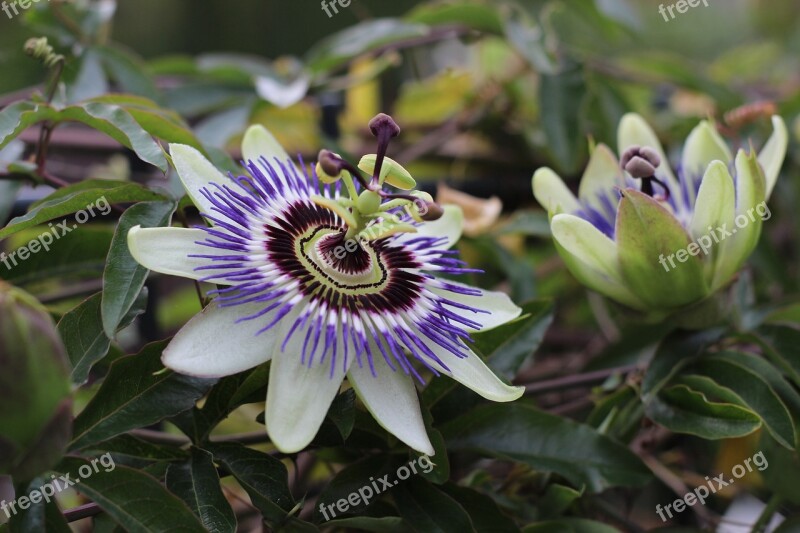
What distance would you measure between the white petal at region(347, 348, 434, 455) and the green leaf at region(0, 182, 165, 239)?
26 cm

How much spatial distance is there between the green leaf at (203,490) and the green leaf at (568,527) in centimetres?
29

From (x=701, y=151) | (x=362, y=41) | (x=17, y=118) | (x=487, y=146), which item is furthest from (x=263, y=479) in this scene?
(x=487, y=146)

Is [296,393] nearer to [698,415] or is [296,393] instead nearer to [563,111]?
[698,415]

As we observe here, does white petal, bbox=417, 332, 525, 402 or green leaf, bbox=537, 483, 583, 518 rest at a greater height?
white petal, bbox=417, 332, 525, 402

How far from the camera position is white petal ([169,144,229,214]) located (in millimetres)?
659

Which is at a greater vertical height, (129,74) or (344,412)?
(129,74)

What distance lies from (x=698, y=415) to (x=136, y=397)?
50cm

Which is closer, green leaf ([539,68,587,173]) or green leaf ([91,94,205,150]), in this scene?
green leaf ([91,94,205,150])

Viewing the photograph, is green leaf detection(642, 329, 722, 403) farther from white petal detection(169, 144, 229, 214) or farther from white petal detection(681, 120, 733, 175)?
white petal detection(169, 144, 229, 214)

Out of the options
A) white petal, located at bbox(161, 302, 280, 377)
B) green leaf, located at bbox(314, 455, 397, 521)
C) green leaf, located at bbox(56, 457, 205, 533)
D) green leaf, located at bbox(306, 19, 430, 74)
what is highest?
green leaf, located at bbox(306, 19, 430, 74)

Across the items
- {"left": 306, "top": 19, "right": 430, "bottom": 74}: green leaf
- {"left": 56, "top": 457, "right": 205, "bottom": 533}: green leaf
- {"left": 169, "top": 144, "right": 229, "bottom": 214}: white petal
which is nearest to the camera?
{"left": 56, "top": 457, "right": 205, "bottom": 533}: green leaf

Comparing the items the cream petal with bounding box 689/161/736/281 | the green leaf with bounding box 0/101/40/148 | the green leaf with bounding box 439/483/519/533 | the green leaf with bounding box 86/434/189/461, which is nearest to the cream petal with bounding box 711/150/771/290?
the cream petal with bounding box 689/161/736/281

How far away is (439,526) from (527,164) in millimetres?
1044

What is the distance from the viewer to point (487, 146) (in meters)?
1.58
